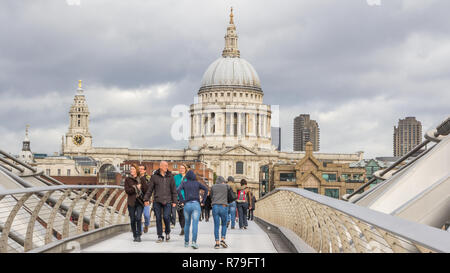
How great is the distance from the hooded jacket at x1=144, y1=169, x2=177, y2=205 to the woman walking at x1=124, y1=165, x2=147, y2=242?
0.55 meters

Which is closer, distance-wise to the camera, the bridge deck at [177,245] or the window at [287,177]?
the bridge deck at [177,245]

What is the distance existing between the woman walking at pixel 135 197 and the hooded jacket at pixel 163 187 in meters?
0.55

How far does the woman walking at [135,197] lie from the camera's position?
1598cm

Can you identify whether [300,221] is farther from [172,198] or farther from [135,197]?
[135,197]

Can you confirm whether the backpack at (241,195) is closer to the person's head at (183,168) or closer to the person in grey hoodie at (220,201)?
the person's head at (183,168)

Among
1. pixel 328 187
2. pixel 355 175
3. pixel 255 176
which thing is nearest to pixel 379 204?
pixel 328 187

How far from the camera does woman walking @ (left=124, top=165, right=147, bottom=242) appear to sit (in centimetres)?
1598

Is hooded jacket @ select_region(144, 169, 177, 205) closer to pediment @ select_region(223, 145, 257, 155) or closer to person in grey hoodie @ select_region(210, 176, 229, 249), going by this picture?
person in grey hoodie @ select_region(210, 176, 229, 249)

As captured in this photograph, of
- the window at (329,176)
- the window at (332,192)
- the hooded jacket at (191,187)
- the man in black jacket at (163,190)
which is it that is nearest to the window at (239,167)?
the window at (329,176)

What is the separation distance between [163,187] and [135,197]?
0.88 m

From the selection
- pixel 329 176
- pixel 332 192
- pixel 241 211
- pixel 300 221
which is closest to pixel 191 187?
pixel 300 221

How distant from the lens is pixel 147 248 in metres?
14.3
